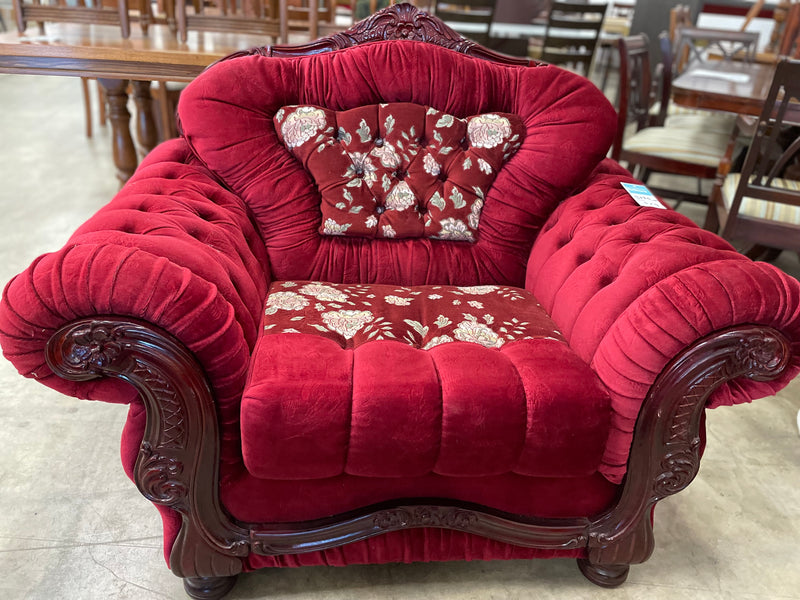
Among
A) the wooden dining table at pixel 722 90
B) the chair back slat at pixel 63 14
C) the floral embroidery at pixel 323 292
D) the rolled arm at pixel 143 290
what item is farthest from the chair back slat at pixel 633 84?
the chair back slat at pixel 63 14

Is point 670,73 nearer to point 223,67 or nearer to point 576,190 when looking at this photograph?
point 576,190

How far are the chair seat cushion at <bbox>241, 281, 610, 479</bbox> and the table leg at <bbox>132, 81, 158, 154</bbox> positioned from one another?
2.04 meters

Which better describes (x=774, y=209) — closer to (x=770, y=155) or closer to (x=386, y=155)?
(x=770, y=155)

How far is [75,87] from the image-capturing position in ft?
18.2

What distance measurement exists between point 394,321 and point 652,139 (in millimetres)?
2140

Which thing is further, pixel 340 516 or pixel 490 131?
pixel 490 131

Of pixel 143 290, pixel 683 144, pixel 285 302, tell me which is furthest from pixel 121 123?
pixel 683 144

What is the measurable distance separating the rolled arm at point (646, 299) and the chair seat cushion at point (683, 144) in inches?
60.3

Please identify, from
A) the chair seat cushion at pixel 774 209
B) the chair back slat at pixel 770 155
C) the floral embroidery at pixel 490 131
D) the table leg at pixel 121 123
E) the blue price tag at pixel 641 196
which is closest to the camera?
the blue price tag at pixel 641 196

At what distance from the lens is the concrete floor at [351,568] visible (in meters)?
1.31

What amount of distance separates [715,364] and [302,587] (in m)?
0.92

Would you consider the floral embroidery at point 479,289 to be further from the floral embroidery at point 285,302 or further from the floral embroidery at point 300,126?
the floral embroidery at point 300,126

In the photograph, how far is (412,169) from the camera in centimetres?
163

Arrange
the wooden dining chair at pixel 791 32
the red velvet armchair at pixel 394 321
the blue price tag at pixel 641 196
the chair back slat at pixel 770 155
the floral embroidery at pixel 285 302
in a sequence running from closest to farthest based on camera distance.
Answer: the red velvet armchair at pixel 394 321 < the floral embroidery at pixel 285 302 < the blue price tag at pixel 641 196 < the chair back slat at pixel 770 155 < the wooden dining chair at pixel 791 32
